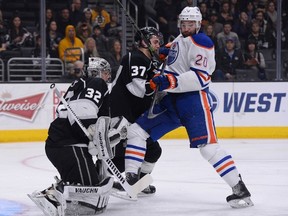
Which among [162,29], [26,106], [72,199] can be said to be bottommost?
[26,106]

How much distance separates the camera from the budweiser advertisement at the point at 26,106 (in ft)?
28.2

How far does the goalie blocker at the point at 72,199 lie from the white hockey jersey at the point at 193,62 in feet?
2.53

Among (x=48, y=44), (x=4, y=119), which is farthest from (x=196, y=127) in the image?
(x=48, y=44)

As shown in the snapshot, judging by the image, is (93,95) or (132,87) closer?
(93,95)

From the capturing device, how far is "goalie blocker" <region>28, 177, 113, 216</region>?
445 centimetres

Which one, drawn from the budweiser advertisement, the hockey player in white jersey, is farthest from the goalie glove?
the budweiser advertisement

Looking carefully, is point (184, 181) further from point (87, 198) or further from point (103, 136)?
point (103, 136)

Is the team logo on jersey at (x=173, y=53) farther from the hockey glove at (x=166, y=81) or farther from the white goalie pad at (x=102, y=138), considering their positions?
the white goalie pad at (x=102, y=138)

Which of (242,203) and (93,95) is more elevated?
(93,95)

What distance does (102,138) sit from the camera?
4.51m

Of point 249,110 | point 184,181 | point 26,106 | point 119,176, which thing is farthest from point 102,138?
point 249,110

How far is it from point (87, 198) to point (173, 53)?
1.12 metres

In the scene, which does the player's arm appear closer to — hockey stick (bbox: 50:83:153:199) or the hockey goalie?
the hockey goalie

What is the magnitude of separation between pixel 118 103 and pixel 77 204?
88 centimetres
